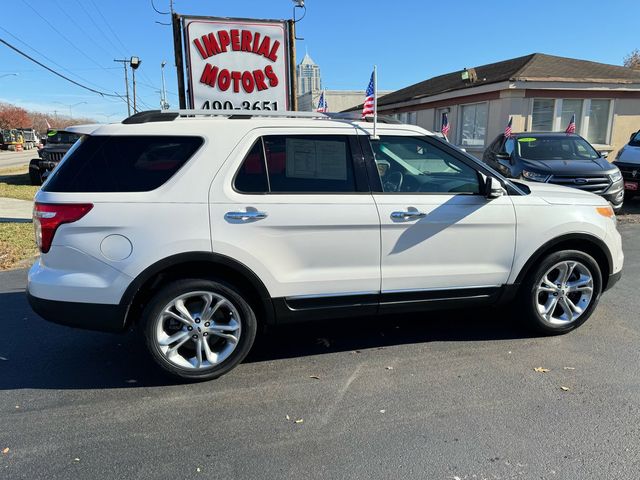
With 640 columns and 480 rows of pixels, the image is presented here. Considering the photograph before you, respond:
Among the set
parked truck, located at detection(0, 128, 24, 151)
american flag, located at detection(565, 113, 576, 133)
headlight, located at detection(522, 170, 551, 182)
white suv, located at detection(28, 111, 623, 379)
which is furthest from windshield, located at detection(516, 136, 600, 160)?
parked truck, located at detection(0, 128, 24, 151)

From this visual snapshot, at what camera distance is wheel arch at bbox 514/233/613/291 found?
389 centimetres

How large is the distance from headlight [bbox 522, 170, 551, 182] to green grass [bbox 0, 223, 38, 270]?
8562 millimetres

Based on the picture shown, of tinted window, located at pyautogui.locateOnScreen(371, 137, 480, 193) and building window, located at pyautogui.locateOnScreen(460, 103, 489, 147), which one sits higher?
building window, located at pyautogui.locateOnScreen(460, 103, 489, 147)

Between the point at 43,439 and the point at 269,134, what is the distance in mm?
2362

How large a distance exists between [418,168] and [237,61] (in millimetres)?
4984

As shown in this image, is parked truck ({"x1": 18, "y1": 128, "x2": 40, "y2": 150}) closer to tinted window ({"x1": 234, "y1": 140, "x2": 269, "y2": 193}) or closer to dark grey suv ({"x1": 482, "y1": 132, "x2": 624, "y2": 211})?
dark grey suv ({"x1": 482, "y1": 132, "x2": 624, "y2": 211})

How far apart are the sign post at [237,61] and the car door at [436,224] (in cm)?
475

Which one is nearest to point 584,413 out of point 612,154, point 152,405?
point 152,405

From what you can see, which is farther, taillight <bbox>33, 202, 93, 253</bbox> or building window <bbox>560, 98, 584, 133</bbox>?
building window <bbox>560, 98, 584, 133</bbox>

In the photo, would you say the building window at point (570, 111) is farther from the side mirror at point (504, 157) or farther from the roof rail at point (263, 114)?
the roof rail at point (263, 114)

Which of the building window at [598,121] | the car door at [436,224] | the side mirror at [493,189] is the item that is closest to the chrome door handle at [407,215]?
the car door at [436,224]

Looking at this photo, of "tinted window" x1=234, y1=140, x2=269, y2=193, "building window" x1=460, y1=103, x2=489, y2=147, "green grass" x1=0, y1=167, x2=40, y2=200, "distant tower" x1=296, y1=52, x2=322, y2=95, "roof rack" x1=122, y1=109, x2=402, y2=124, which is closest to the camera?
"tinted window" x1=234, y1=140, x2=269, y2=193

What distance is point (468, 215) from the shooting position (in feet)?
12.0

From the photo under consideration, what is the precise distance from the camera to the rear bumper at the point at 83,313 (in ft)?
10.3
